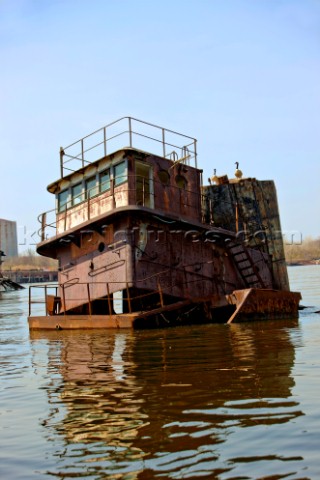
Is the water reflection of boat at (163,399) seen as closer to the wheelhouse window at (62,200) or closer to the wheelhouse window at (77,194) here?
the wheelhouse window at (77,194)

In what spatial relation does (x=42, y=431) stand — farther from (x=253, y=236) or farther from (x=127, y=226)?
(x=253, y=236)

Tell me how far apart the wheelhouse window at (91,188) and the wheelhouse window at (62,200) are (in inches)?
44.4

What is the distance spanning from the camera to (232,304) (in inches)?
651

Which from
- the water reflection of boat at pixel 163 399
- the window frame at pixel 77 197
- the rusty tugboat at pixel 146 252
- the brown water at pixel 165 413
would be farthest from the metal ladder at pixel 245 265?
the brown water at pixel 165 413

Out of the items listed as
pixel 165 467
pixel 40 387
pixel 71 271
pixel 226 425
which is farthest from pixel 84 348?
pixel 165 467

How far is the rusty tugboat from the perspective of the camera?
51.2 ft

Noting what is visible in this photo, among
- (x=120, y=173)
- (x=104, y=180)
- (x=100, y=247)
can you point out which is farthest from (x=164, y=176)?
(x=100, y=247)

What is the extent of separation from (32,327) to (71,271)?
203 centimetres

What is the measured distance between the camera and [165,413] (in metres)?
6.09

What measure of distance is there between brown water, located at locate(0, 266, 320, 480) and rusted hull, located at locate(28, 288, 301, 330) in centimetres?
376

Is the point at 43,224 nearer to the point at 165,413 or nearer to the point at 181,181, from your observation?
the point at 181,181

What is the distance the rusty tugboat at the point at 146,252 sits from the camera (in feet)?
51.2

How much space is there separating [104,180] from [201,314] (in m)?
4.86

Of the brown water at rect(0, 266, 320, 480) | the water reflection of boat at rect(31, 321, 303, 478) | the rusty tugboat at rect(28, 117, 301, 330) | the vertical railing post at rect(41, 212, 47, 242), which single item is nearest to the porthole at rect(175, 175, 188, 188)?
the rusty tugboat at rect(28, 117, 301, 330)
